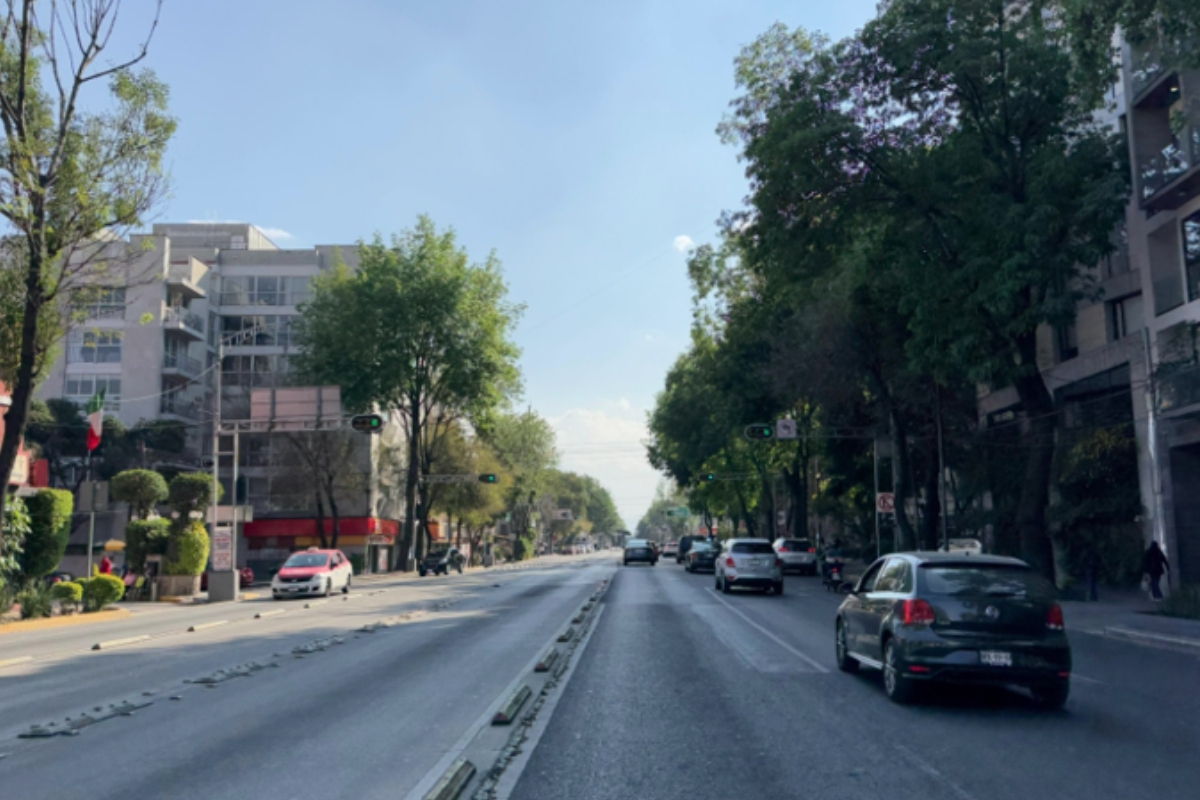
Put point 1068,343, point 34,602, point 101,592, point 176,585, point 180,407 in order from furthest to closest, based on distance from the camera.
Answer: point 180,407 → point 1068,343 → point 176,585 → point 101,592 → point 34,602

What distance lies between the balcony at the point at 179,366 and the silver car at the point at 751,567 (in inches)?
1752

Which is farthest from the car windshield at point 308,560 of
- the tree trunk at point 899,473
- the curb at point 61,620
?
the tree trunk at point 899,473

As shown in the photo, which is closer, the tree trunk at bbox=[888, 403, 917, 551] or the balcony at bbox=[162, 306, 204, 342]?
the tree trunk at bbox=[888, 403, 917, 551]

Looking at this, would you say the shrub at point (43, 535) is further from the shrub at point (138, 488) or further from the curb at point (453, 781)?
the curb at point (453, 781)

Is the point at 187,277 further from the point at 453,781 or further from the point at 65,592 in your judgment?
the point at 453,781

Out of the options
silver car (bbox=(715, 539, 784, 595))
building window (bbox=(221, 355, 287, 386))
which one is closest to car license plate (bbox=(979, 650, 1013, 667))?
silver car (bbox=(715, 539, 784, 595))

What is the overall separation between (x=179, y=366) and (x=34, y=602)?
138ft

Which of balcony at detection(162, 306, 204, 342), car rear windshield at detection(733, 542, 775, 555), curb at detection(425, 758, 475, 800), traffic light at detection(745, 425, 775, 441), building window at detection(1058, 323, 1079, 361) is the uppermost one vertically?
balcony at detection(162, 306, 204, 342)

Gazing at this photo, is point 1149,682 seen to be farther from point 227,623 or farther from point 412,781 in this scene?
point 227,623

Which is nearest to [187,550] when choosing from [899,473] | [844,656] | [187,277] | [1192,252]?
[899,473]

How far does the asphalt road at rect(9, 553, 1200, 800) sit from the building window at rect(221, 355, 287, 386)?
2188 inches

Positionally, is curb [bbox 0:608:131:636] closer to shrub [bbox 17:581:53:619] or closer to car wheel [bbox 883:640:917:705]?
shrub [bbox 17:581:53:619]

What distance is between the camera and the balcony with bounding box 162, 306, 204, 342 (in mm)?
62963

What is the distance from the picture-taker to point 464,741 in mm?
8422
